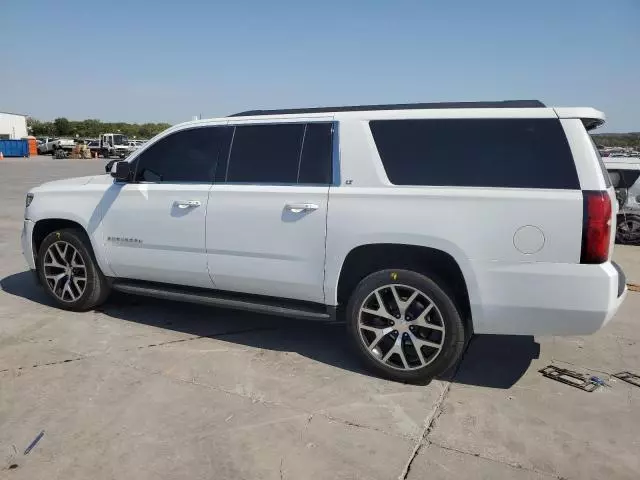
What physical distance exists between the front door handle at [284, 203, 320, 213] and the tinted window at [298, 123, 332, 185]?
190 millimetres

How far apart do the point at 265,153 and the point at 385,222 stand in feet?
3.86

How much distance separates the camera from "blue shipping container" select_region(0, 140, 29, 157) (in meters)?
50.1

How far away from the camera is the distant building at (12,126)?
68.5m

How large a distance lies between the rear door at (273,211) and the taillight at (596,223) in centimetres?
165

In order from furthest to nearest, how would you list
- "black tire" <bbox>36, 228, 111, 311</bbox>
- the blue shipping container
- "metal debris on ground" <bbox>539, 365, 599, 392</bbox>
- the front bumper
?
the blue shipping container → the front bumper → "black tire" <bbox>36, 228, 111, 311</bbox> → "metal debris on ground" <bbox>539, 365, 599, 392</bbox>

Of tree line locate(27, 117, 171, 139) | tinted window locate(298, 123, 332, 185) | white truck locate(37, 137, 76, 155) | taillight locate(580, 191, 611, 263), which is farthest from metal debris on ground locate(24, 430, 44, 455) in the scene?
tree line locate(27, 117, 171, 139)

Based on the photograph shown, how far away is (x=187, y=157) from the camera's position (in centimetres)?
457

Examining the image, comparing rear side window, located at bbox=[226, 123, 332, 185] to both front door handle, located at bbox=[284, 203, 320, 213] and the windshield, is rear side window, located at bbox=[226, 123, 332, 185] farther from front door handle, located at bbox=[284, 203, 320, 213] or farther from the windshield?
the windshield

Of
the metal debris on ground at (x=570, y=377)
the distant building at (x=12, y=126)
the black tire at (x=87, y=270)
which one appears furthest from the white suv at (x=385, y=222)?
the distant building at (x=12, y=126)

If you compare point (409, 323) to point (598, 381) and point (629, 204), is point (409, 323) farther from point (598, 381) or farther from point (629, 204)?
point (629, 204)

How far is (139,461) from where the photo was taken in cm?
280

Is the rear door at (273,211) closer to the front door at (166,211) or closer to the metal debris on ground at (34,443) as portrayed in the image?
the front door at (166,211)

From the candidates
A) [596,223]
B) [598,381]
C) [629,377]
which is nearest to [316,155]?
[596,223]

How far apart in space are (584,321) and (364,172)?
66.2 inches
